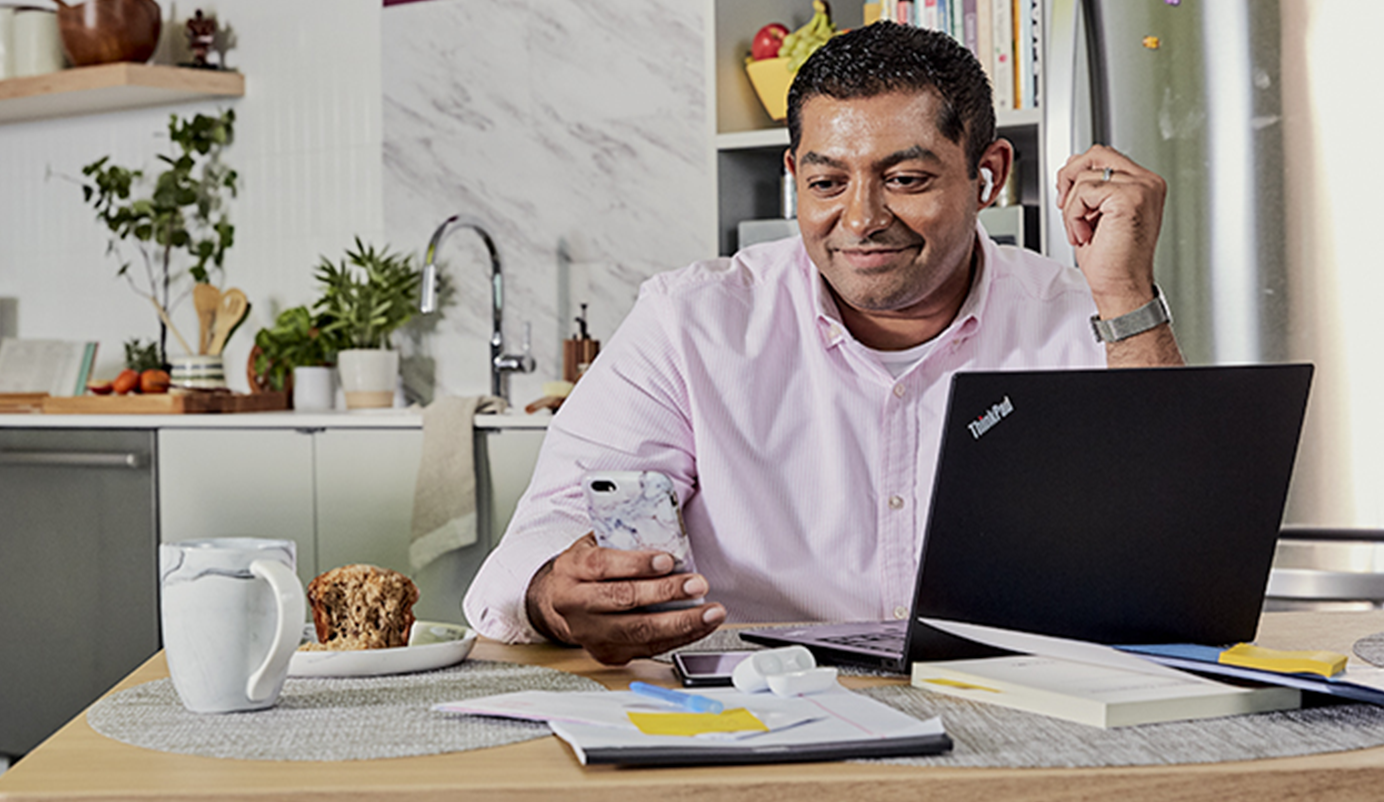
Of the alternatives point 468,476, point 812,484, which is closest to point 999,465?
point 812,484

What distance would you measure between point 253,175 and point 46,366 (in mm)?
742

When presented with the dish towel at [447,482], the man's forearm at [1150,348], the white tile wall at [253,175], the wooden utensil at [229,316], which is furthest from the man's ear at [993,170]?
the wooden utensil at [229,316]

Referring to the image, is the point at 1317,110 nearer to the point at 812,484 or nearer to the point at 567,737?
the point at 812,484

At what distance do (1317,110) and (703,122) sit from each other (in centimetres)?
148

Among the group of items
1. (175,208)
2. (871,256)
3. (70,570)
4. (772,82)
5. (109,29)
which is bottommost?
(70,570)

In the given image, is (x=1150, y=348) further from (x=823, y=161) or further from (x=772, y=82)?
(x=772, y=82)

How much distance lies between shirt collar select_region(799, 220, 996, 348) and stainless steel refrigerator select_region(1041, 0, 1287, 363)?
2.14ft

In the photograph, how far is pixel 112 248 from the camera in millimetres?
3910

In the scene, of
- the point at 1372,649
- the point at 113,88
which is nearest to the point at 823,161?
the point at 1372,649

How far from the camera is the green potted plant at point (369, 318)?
11.0 ft

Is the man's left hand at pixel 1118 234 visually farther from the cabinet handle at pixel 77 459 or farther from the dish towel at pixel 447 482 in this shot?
the cabinet handle at pixel 77 459

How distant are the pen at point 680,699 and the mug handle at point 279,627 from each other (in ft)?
0.73

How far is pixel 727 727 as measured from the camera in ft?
2.65

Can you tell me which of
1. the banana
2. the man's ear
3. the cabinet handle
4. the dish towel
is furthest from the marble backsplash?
the man's ear
